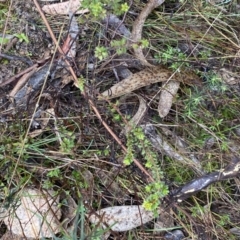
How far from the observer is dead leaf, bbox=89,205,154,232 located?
179cm

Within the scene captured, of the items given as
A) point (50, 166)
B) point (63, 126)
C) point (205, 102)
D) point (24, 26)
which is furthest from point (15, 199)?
Answer: point (205, 102)

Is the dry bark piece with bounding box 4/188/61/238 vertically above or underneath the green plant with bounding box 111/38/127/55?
underneath

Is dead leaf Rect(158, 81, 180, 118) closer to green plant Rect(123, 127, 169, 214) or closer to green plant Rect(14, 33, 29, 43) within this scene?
green plant Rect(123, 127, 169, 214)

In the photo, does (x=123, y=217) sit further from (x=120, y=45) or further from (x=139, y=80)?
(x=120, y=45)

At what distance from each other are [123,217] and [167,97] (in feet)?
1.72

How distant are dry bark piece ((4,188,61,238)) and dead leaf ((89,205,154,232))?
16cm

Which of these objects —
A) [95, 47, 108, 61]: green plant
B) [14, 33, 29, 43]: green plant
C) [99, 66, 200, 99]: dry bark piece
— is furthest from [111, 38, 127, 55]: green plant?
[14, 33, 29, 43]: green plant

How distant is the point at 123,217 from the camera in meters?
1.80

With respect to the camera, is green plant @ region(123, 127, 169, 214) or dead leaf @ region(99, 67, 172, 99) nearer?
green plant @ region(123, 127, 169, 214)

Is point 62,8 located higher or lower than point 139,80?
higher

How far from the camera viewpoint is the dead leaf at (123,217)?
1.79m

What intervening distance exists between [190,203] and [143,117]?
1.34ft

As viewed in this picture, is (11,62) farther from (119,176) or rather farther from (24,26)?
(119,176)

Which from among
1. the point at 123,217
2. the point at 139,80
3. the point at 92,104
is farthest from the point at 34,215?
the point at 139,80
